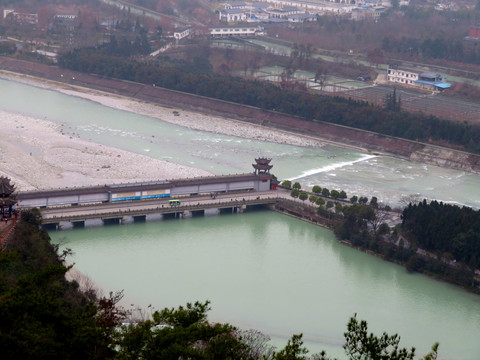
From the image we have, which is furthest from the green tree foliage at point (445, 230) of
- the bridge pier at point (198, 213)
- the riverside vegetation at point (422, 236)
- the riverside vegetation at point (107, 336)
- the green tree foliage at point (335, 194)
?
the riverside vegetation at point (107, 336)

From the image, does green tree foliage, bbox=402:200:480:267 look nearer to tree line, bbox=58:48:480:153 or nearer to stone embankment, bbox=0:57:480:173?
stone embankment, bbox=0:57:480:173

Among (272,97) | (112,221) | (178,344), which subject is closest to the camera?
(178,344)

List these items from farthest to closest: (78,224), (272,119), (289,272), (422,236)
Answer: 1. (272,119)
2. (78,224)
3. (422,236)
4. (289,272)

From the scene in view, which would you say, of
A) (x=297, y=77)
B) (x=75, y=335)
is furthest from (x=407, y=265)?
(x=297, y=77)

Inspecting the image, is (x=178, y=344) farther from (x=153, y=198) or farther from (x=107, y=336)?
(x=153, y=198)

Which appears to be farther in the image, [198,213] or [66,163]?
[66,163]

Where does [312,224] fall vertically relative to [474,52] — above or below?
below

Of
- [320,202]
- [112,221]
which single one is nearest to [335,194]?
[320,202]

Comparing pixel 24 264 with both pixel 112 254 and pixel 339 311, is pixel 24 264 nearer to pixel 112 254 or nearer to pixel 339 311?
pixel 112 254
